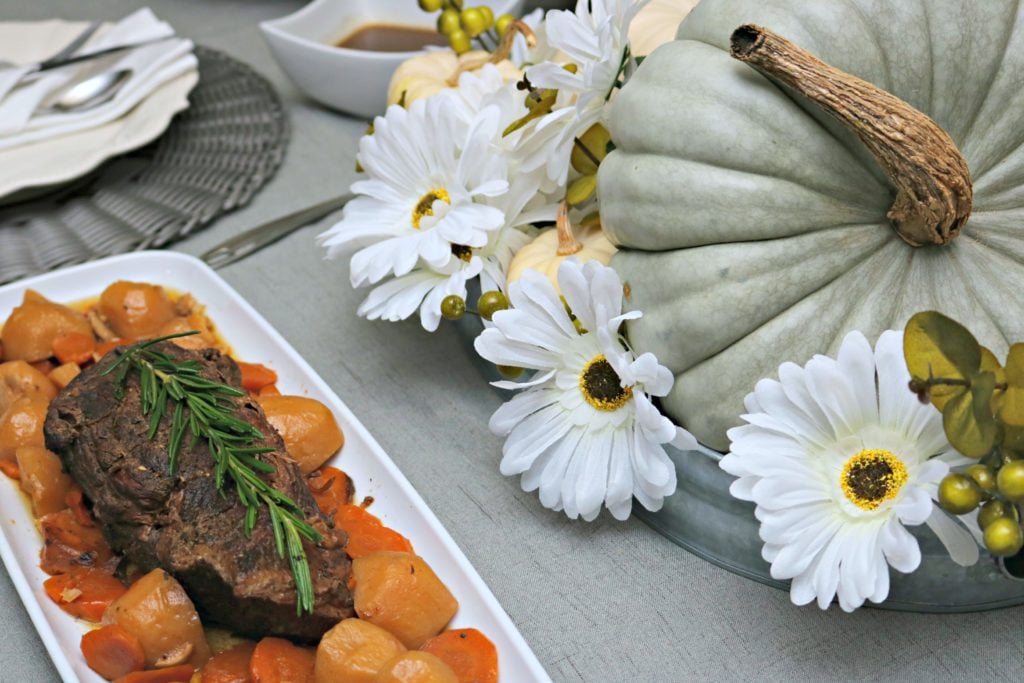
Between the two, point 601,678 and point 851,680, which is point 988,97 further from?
point 601,678

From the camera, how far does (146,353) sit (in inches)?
45.7

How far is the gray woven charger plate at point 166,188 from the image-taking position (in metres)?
1.67

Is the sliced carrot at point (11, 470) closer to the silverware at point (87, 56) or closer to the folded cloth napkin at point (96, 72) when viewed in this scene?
the folded cloth napkin at point (96, 72)

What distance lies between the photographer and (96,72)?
191cm

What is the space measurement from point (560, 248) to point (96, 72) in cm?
116

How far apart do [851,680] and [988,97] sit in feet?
1.95

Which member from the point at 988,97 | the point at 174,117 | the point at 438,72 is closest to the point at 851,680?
the point at 988,97

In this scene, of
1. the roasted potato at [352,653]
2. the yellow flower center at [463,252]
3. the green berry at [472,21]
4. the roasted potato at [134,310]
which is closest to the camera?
the roasted potato at [352,653]

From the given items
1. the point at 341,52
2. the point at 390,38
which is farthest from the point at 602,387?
the point at 390,38

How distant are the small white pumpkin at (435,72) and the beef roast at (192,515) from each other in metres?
0.59

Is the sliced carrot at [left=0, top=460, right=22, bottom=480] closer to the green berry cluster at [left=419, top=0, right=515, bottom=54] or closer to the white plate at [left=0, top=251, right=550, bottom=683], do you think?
the white plate at [left=0, top=251, right=550, bottom=683]

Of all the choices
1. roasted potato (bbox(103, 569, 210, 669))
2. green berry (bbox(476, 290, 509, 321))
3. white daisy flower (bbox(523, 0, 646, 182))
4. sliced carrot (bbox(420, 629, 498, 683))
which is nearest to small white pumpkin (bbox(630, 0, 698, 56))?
white daisy flower (bbox(523, 0, 646, 182))

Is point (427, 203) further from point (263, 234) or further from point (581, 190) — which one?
point (263, 234)

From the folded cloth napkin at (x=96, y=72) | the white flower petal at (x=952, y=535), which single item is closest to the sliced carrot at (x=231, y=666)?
the white flower petal at (x=952, y=535)
